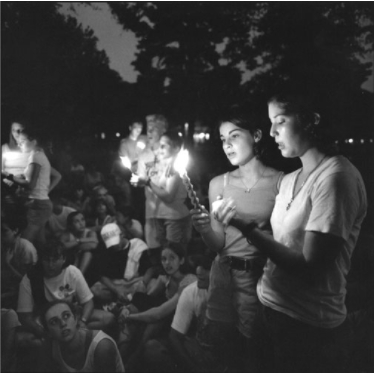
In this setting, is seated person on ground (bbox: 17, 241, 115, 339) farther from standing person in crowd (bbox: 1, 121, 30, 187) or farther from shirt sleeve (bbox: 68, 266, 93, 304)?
standing person in crowd (bbox: 1, 121, 30, 187)

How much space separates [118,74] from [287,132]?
1.64 meters

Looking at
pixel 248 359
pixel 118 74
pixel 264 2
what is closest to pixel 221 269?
pixel 248 359

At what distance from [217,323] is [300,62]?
195 centimetres

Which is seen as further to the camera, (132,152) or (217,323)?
(132,152)

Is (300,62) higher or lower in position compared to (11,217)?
higher

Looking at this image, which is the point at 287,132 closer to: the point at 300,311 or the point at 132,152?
the point at 300,311

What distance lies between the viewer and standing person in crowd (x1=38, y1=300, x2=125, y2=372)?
133 inches

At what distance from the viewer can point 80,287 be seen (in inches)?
135

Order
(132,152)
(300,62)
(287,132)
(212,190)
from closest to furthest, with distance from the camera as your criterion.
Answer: (287,132)
(212,190)
(300,62)
(132,152)

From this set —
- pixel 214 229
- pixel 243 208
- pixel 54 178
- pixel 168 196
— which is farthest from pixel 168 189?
pixel 54 178

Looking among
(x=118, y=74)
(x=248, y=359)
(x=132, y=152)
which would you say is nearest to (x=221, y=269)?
(x=248, y=359)

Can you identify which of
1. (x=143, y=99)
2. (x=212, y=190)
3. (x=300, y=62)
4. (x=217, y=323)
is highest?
(x=300, y=62)

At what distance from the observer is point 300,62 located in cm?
308

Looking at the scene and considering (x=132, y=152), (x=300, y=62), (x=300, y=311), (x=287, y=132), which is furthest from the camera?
(x=132, y=152)
